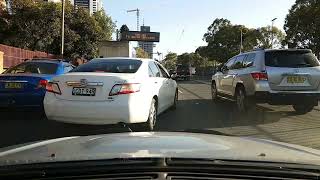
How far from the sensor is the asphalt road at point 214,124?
995 cm

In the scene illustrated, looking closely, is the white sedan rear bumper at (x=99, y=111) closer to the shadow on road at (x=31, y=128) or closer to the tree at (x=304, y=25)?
the shadow on road at (x=31, y=128)

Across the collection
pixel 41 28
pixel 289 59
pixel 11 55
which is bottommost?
pixel 289 59

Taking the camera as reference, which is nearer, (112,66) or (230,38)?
(112,66)

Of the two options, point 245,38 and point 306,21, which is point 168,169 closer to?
point 306,21

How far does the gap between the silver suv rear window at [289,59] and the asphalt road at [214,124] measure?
1.23 meters

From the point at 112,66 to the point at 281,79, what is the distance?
404 cm

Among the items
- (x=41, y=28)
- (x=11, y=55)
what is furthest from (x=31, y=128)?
(x=41, y=28)

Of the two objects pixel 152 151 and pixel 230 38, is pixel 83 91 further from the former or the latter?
pixel 230 38

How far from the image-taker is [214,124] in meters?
11.8

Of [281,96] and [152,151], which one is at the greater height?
[152,151]

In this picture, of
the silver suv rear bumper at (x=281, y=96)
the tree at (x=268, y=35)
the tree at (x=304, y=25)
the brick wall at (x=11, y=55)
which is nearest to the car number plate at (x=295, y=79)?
the silver suv rear bumper at (x=281, y=96)

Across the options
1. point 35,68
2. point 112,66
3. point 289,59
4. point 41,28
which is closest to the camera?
point 112,66

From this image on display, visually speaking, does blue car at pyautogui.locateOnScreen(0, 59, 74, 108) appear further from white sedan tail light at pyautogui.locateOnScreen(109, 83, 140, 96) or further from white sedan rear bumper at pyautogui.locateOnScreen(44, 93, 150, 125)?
white sedan tail light at pyautogui.locateOnScreen(109, 83, 140, 96)

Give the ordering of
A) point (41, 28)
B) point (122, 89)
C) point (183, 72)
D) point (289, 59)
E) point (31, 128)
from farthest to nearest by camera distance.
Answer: point (183, 72)
point (41, 28)
point (289, 59)
point (31, 128)
point (122, 89)
